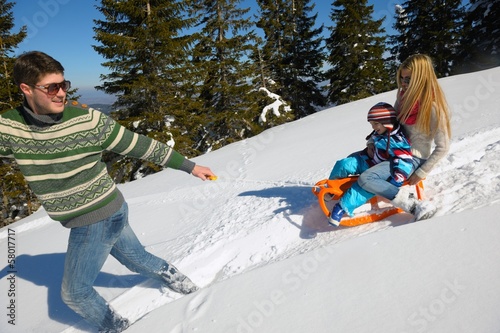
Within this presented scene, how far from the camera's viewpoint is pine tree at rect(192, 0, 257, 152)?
1545 centimetres

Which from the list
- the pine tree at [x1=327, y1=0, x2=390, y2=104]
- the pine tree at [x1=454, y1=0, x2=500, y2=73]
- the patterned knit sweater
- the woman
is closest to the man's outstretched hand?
the patterned knit sweater

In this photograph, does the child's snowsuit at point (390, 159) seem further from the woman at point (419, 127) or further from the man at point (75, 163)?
the man at point (75, 163)

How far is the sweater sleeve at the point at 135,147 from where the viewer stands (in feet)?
6.36

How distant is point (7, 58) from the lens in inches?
472

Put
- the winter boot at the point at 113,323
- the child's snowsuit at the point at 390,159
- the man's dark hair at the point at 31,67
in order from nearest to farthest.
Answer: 1. the man's dark hair at the point at 31,67
2. the winter boot at the point at 113,323
3. the child's snowsuit at the point at 390,159

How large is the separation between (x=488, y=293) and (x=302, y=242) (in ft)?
5.20

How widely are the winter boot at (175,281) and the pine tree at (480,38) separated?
21420mm

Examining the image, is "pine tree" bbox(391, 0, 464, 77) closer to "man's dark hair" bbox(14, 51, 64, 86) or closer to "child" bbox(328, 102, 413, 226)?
"child" bbox(328, 102, 413, 226)

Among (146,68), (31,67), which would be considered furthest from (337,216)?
(146,68)

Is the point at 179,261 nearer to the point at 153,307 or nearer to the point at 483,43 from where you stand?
the point at 153,307

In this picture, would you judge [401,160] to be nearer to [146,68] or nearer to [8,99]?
[146,68]

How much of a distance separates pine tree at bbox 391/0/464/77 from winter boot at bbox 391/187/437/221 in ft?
67.3

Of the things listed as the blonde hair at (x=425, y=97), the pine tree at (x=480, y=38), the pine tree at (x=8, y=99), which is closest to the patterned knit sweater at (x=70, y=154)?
the blonde hair at (x=425, y=97)

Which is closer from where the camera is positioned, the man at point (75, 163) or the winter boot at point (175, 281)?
the man at point (75, 163)
